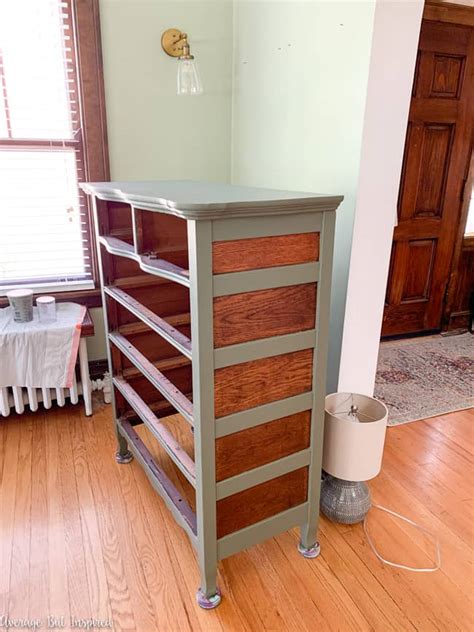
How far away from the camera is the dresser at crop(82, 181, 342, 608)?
3.81 ft

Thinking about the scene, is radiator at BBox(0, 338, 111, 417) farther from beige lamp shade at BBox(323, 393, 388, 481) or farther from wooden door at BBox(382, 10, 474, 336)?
wooden door at BBox(382, 10, 474, 336)

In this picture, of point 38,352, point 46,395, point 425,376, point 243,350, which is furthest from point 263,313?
point 425,376

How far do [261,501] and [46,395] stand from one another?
1.41m

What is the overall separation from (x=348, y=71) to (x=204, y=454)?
1372 millimetres

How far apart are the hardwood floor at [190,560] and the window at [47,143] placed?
1.02m

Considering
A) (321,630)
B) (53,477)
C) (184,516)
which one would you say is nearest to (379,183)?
(184,516)

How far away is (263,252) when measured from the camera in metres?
1.22

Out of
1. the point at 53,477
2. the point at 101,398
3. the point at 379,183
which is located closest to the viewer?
the point at 379,183

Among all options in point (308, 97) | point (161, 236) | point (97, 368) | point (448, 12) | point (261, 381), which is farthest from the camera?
point (448, 12)

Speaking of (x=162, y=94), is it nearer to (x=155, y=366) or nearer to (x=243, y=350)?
(x=155, y=366)

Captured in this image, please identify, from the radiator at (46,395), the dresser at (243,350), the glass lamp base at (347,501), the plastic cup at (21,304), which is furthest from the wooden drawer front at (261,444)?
the plastic cup at (21,304)

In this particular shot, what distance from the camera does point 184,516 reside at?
1.50 meters

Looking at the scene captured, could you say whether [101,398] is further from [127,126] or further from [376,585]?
[376,585]

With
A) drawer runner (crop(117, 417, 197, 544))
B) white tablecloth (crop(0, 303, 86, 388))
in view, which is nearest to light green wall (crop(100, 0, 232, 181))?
white tablecloth (crop(0, 303, 86, 388))
